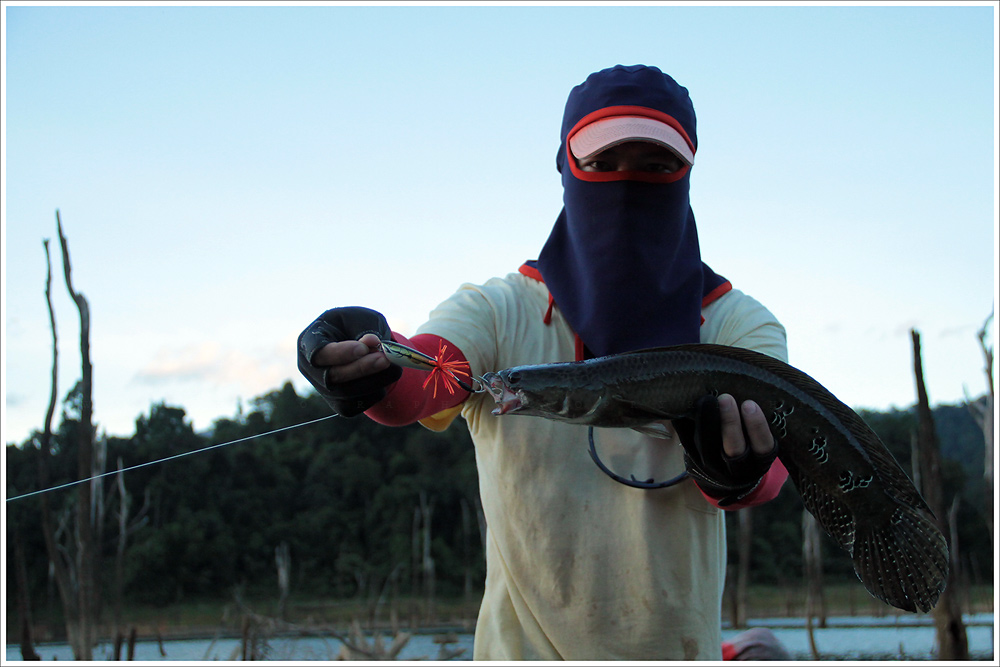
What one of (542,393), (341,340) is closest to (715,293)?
(542,393)

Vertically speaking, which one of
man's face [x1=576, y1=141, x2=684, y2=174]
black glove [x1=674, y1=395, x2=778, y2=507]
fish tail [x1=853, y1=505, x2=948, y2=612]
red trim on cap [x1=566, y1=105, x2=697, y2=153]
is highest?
red trim on cap [x1=566, y1=105, x2=697, y2=153]

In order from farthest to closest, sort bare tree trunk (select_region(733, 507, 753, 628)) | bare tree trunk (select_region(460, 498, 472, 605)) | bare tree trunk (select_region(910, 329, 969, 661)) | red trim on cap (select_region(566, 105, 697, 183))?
1. bare tree trunk (select_region(460, 498, 472, 605))
2. bare tree trunk (select_region(733, 507, 753, 628))
3. bare tree trunk (select_region(910, 329, 969, 661))
4. red trim on cap (select_region(566, 105, 697, 183))

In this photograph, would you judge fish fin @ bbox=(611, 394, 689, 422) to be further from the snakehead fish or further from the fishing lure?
the fishing lure

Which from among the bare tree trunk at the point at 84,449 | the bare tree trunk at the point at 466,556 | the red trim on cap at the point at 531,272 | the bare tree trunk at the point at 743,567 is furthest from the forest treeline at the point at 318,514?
the red trim on cap at the point at 531,272

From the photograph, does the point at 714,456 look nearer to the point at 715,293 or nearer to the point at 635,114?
the point at 715,293

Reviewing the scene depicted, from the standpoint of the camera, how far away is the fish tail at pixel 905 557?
2127 millimetres

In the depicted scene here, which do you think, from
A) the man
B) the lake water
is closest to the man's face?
the man

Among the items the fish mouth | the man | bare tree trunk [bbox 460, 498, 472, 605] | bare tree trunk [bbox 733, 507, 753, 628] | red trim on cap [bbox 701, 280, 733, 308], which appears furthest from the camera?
bare tree trunk [bbox 460, 498, 472, 605]

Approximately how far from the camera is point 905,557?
2146 mm

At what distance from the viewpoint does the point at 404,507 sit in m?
49.7

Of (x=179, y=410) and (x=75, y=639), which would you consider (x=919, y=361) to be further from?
(x=179, y=410)

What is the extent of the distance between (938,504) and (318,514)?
3833cm

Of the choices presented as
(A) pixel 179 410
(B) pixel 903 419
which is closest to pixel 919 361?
(B) pixel 903 419

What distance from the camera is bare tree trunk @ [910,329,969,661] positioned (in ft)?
55.0
